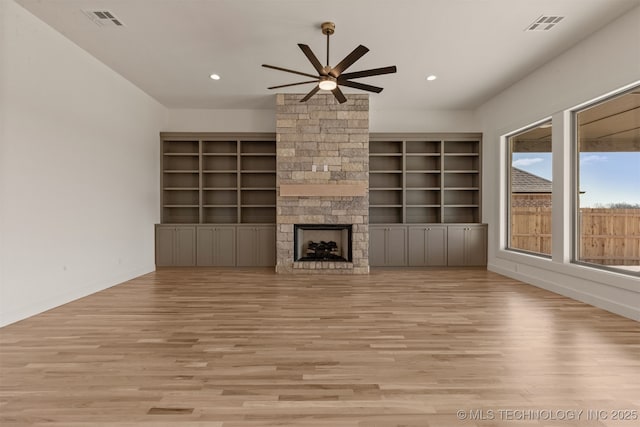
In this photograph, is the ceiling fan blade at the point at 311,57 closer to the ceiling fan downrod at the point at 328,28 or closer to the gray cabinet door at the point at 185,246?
the ceiling fan downrod at the point at 328,28

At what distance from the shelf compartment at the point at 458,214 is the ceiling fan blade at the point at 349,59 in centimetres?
436

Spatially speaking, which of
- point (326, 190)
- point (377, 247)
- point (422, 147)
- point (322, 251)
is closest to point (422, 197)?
point (422, 147)

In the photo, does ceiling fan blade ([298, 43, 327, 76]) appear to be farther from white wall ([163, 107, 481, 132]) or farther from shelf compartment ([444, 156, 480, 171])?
shelf compartment ([444, 156, 480, 171])

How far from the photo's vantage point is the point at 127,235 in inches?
211

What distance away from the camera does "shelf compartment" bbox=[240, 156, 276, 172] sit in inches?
270

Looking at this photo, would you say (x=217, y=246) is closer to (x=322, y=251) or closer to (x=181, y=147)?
(x=322, y=251)

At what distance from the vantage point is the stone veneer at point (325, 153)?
19.3 ft

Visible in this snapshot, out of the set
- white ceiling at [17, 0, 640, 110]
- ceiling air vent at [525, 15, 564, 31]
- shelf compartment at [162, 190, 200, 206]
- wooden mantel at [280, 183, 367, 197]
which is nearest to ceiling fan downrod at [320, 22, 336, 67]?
white ceiling at [17, 0, 640, 110]

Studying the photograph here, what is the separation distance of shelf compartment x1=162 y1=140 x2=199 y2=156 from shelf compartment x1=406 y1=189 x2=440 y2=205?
14.8 feet

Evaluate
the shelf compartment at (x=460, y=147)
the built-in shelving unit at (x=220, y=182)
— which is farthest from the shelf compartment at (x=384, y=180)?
the built-in shelving unit at (x=220, y=182)

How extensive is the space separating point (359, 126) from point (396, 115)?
4.22 ft

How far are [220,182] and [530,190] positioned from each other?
5.65 metres

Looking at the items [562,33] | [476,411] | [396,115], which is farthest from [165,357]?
[396,115]

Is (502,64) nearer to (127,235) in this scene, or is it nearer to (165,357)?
(165,357)
